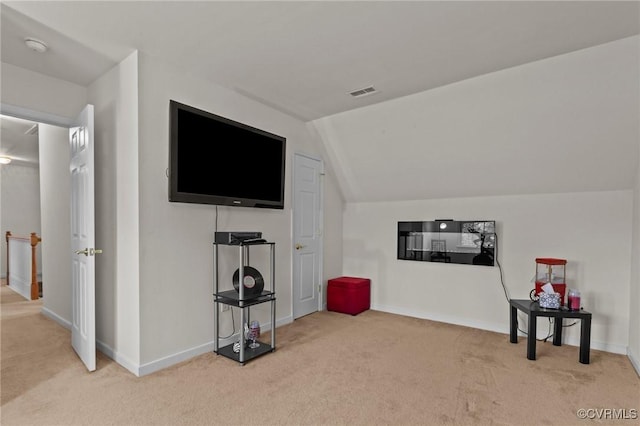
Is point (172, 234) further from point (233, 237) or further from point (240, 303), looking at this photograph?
point (240, 303)

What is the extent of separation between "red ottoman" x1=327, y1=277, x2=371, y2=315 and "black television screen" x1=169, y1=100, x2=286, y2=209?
1450mm

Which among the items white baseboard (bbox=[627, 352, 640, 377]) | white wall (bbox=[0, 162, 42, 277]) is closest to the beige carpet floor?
white baseboard (bbox=[627, 352, 640, 377])

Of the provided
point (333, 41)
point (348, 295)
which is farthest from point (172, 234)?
point (348, 295)

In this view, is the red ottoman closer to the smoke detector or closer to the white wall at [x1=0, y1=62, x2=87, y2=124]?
the white wall at [x1=0, y1=62, x2=87, y2=124]

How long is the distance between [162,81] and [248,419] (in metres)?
2.57

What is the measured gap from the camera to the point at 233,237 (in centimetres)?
286

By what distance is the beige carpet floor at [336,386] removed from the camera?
2070mm

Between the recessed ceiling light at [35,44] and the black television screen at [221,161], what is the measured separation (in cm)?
92

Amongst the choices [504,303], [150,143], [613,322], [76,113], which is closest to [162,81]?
[150,143]

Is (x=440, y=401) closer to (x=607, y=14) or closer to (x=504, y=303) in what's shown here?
(x=504, y=303)

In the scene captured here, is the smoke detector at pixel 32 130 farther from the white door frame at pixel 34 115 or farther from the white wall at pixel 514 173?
the white wall at pixel 514 173

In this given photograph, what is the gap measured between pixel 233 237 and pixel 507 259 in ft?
9.68

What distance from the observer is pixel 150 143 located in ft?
8.82

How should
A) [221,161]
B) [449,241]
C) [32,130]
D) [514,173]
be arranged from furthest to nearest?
[32,130], [449,241], [514,173], [221,161]
